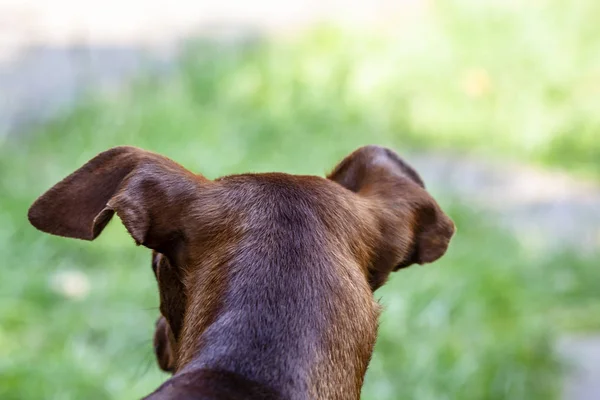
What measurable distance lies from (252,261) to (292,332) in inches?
6.0

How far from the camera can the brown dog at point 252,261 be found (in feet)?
5.72

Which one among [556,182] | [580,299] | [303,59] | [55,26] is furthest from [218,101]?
[580,299]

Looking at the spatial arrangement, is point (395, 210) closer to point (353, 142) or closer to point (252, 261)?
point (252, 261)

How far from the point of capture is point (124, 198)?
6.29ft

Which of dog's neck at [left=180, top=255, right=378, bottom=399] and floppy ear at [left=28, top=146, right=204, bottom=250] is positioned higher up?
floppy ear at [left=28, top=146, right=204, bottom=250]

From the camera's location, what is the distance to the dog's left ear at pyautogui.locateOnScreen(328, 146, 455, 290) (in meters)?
2.12

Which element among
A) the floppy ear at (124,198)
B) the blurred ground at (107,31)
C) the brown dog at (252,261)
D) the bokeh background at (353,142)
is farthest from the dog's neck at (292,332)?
the blurred ground at (107,31)

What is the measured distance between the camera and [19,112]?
5.93m

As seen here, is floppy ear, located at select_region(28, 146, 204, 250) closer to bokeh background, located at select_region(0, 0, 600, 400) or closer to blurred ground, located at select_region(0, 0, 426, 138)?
bokeh background, located at select_region(0, 0, 600, 400)

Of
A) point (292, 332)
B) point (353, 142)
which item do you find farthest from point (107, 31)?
point (292, 332)

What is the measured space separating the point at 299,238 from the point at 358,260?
169 mm

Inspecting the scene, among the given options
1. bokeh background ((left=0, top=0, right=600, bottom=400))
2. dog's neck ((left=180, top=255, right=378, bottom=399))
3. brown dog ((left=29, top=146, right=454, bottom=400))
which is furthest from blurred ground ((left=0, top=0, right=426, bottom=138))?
dog's neck ((left=180, top=255, right=378, bottom=399))

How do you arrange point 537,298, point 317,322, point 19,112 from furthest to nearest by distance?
point 19,112 < point 537,298 < point 317,322

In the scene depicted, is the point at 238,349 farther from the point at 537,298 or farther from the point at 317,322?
the point at 537,298
